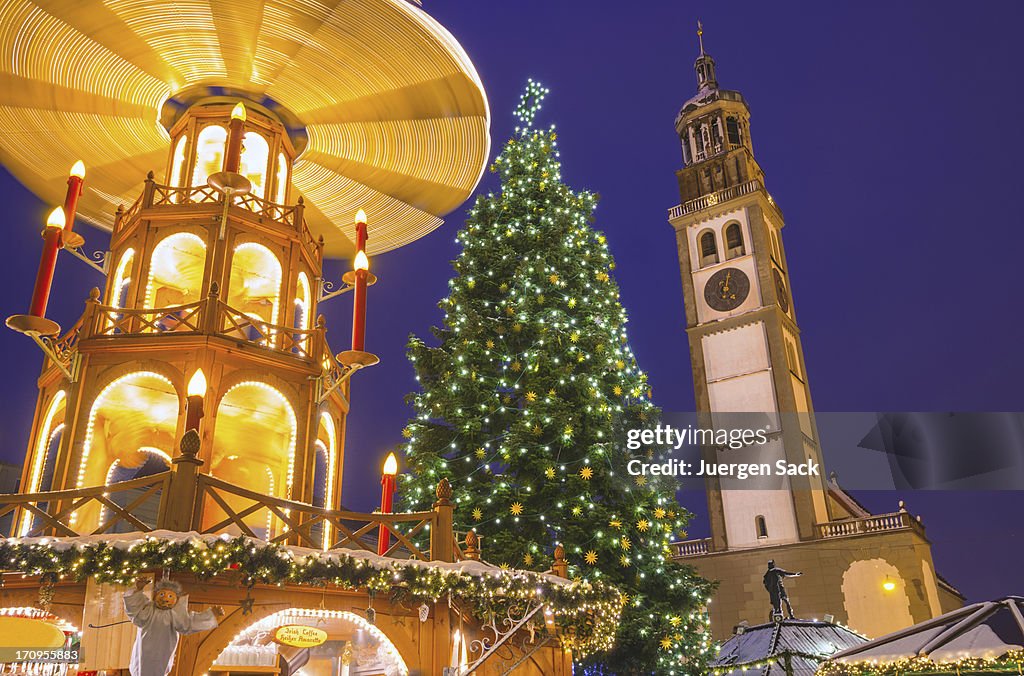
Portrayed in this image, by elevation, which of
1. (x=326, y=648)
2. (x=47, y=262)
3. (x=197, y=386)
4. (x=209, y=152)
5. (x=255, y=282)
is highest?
(x=209, y=152)

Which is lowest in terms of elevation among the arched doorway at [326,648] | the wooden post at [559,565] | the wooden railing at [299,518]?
the arched doorway at [326,648]

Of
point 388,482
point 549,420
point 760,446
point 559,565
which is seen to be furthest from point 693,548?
point 388,482

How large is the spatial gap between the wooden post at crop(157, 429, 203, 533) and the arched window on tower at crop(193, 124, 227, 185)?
7.03 metres

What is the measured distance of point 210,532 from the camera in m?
7.86

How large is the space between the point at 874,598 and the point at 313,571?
95.3ft

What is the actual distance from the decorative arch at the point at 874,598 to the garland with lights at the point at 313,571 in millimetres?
25186

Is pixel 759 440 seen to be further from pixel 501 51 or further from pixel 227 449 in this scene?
pixel 501 51

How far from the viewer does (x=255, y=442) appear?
13.9m

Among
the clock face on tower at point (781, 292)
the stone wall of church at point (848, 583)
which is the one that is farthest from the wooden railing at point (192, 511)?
the clock face on tower at point (781, 292)

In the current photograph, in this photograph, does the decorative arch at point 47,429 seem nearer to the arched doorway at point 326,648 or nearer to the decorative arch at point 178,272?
the decorative arch at point 178,272

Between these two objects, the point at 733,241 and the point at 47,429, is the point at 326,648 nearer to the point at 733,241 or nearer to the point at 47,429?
the point at 47,429

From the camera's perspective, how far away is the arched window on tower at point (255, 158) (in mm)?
13844

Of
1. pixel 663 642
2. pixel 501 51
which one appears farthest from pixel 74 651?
pixel 501 51

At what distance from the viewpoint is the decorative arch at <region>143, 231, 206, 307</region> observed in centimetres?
1323
